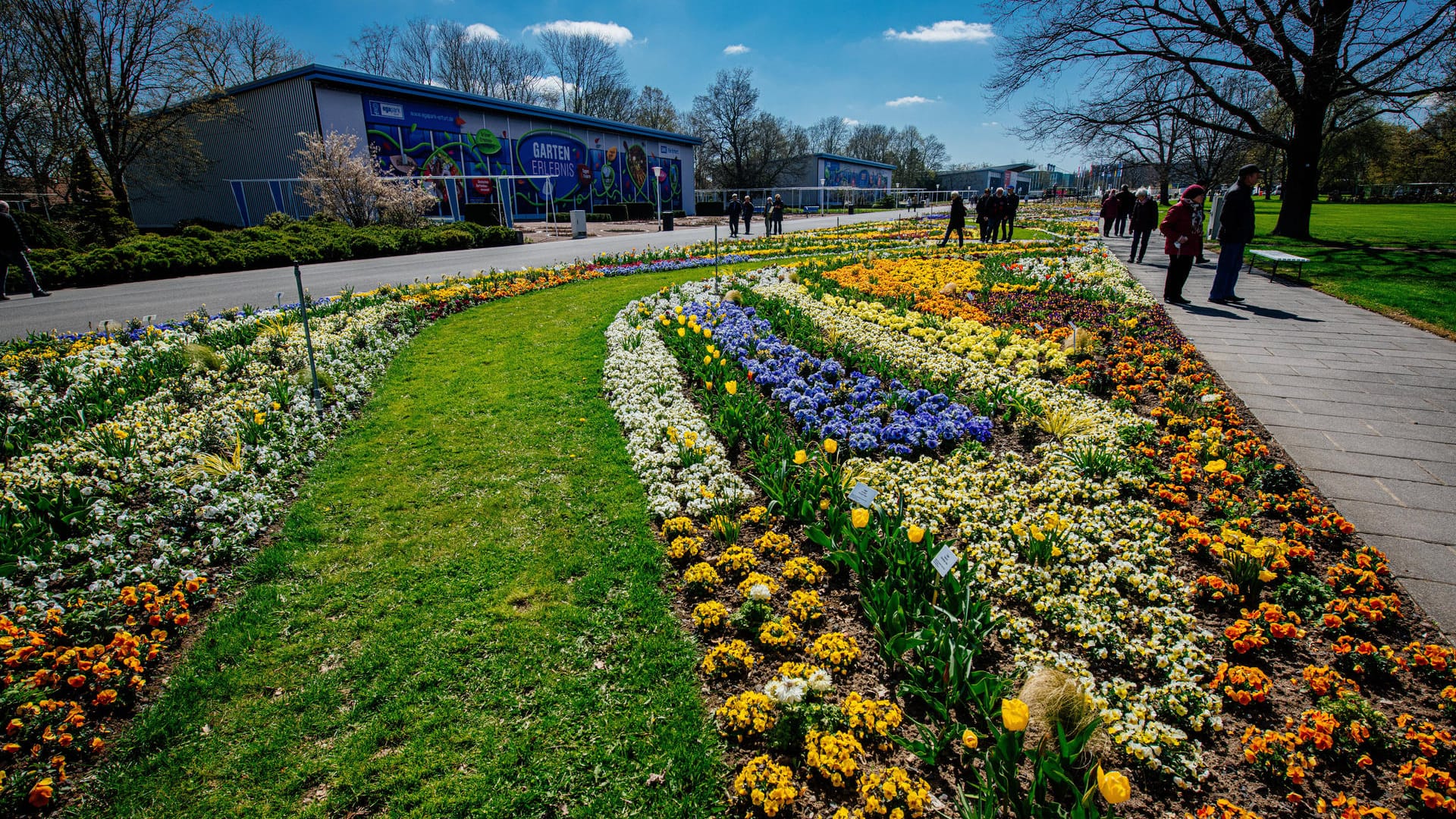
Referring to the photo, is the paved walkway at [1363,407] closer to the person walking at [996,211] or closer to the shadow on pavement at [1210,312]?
the shadow on pavement at [1210,312]

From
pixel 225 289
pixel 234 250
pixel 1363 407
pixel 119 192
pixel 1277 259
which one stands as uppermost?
pixel 119 192

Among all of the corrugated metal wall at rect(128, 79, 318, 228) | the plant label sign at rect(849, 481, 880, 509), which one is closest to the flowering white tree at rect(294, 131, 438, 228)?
the corrugated metal wall at rect(128, 79, 318, 228)

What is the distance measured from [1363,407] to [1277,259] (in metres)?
8.25

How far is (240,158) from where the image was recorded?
2928cm

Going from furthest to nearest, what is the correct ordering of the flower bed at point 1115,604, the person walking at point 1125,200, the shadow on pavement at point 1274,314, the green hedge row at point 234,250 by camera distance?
the person walking at point 1125,200, the green hedge row at point 234,250, the shadow on pavement at point 1274,314, the flower bed at point 1115,604

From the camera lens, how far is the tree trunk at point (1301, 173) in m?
18.0

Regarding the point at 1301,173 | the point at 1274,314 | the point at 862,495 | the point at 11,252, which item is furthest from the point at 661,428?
the point at 1301,173

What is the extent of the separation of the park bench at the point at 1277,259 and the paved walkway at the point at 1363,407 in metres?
1.69

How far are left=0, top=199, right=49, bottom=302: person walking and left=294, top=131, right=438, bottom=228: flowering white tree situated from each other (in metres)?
12.2

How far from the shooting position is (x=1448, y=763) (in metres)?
2.19

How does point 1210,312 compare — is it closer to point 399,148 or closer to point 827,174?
point 399,148

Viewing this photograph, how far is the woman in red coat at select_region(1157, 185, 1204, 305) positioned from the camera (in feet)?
30.2

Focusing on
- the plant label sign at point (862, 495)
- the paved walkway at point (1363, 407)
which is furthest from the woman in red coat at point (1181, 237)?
the plant label sign at point (862, 495)

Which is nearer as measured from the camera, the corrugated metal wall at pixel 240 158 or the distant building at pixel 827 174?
the corrugated metal wall at pixel 240 158
